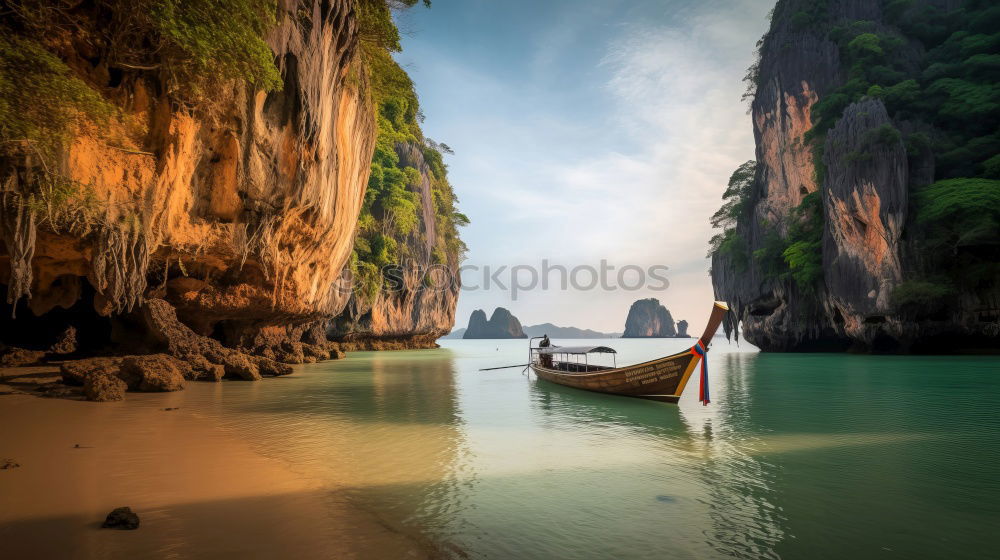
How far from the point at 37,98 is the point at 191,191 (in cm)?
408

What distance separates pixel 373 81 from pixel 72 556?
16.3 metres

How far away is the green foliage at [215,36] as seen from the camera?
22.2ft

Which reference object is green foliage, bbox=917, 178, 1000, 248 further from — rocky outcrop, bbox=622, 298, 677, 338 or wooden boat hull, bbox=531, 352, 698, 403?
rocky outcrop, bbox=622, 298, 677, 338

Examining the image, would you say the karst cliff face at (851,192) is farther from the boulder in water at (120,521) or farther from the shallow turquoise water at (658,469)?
the boulder in water at (120,521)

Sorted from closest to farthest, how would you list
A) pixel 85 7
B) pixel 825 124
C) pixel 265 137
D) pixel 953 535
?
pixel 953 535 → pixel 85 7 → pixel 265 137 → pixel 825 124

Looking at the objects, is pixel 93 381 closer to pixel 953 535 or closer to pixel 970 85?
pixel 953 535

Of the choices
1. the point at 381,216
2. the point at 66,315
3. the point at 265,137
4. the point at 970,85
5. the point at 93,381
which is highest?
the point at 970,85

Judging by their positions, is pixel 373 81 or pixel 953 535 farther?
pixel 373 81

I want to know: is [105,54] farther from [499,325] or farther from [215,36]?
[499,325]

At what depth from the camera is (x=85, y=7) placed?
23.5 ft

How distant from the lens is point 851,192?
26.3 meters

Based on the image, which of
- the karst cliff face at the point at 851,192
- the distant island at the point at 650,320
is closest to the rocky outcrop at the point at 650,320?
the distant island at the point at 650,320

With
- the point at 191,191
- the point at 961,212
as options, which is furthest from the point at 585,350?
the point at 961,212

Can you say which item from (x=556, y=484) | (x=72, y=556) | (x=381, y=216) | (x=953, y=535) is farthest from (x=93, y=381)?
(x=381, y=216)
